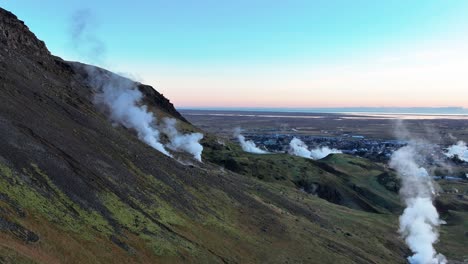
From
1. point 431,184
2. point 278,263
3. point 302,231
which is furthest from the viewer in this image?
point 431,184

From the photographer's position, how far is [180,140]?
131 meters

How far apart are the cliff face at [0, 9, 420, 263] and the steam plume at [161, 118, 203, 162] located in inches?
1176

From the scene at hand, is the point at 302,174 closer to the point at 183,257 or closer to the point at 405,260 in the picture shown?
the point at 405,260

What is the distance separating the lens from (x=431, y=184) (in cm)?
15338

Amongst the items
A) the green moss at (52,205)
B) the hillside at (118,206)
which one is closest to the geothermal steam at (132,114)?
the hillside at (118,206)

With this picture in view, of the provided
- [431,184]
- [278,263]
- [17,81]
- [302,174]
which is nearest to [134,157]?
[17,81]

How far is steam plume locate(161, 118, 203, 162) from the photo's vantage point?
11892 cm

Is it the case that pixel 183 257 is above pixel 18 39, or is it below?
below

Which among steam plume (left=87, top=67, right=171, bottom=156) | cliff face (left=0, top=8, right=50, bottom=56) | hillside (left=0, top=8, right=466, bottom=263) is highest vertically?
cliff face (left=0, top=8, right=50, bottom=56)

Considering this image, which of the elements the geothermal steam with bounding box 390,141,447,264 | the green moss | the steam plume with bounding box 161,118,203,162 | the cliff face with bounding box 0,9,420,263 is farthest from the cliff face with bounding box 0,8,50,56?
the geothermal steam with bounding box 390,141,447,264

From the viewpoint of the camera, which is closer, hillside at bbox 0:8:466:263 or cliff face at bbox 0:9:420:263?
cliff face at bbox 0:9:420:263

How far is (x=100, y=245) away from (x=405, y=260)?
57841 millimetres

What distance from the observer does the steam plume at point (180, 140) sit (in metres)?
119

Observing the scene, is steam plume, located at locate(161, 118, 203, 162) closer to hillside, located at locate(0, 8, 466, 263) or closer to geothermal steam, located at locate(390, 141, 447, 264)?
hillside, located at locate(0, 8, 466, 263)
